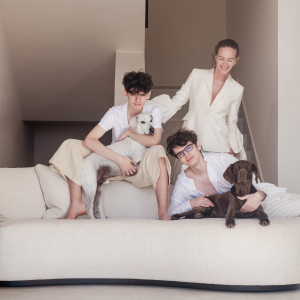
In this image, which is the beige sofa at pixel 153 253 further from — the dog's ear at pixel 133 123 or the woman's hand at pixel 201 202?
the dog's ear at pixel 133 123

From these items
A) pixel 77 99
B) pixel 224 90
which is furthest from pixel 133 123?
pixel 77 99

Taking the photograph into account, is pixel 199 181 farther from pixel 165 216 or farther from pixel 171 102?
pixel 171 102

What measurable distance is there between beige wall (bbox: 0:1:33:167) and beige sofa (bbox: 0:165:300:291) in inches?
89.2

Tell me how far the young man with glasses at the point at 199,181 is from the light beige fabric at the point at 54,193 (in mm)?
734

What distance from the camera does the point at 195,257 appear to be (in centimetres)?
188

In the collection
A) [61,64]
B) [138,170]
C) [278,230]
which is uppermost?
[61,64]

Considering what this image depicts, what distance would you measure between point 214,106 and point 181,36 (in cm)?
374

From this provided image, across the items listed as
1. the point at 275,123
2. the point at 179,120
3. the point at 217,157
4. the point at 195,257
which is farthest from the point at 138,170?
the point at 179,120

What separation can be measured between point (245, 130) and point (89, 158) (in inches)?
94.1

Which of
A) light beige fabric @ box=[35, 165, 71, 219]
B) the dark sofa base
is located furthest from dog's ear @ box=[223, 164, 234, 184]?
light beige fabric @ box=[35, 165, 71, 219]

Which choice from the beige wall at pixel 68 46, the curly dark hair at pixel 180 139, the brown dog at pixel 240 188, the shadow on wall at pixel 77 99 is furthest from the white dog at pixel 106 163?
the shadow on wall at pixel 77 99

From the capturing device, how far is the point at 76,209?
2.42m

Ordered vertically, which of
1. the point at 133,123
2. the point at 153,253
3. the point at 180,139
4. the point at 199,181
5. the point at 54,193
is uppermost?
the point at 133,123

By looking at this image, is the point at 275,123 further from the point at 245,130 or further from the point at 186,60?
the point at 186,60
